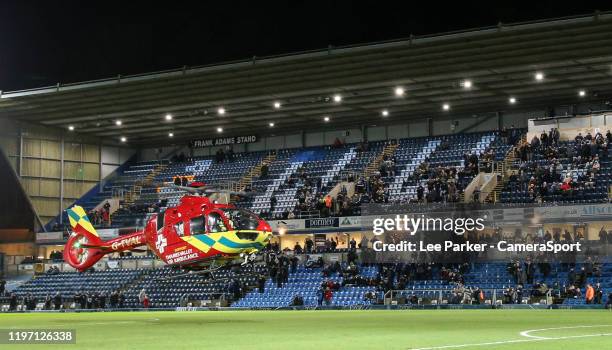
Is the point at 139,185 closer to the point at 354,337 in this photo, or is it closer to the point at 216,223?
the point at 216,223

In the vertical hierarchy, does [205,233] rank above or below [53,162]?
below

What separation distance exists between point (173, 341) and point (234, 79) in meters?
34.7

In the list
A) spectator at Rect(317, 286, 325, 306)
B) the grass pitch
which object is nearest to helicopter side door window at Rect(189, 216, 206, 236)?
the grass pitch

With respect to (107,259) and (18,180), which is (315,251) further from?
(18,180)

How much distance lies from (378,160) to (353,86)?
9.43 metres

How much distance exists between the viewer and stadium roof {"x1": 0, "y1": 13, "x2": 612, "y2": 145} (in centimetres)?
→ 4684

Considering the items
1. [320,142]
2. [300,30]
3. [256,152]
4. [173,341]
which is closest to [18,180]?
[256,152]

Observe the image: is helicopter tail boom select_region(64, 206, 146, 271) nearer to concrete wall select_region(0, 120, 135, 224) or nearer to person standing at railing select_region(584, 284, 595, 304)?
person standing at railing select_region(584, 284, 595, 304)

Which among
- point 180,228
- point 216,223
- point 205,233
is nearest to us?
point 205,233

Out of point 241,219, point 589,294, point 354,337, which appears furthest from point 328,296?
point 354,337

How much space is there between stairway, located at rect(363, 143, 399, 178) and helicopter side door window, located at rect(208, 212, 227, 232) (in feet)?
101

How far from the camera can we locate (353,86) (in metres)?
55.8

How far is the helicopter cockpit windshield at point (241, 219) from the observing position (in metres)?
32.4

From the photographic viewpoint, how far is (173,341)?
21062mm
